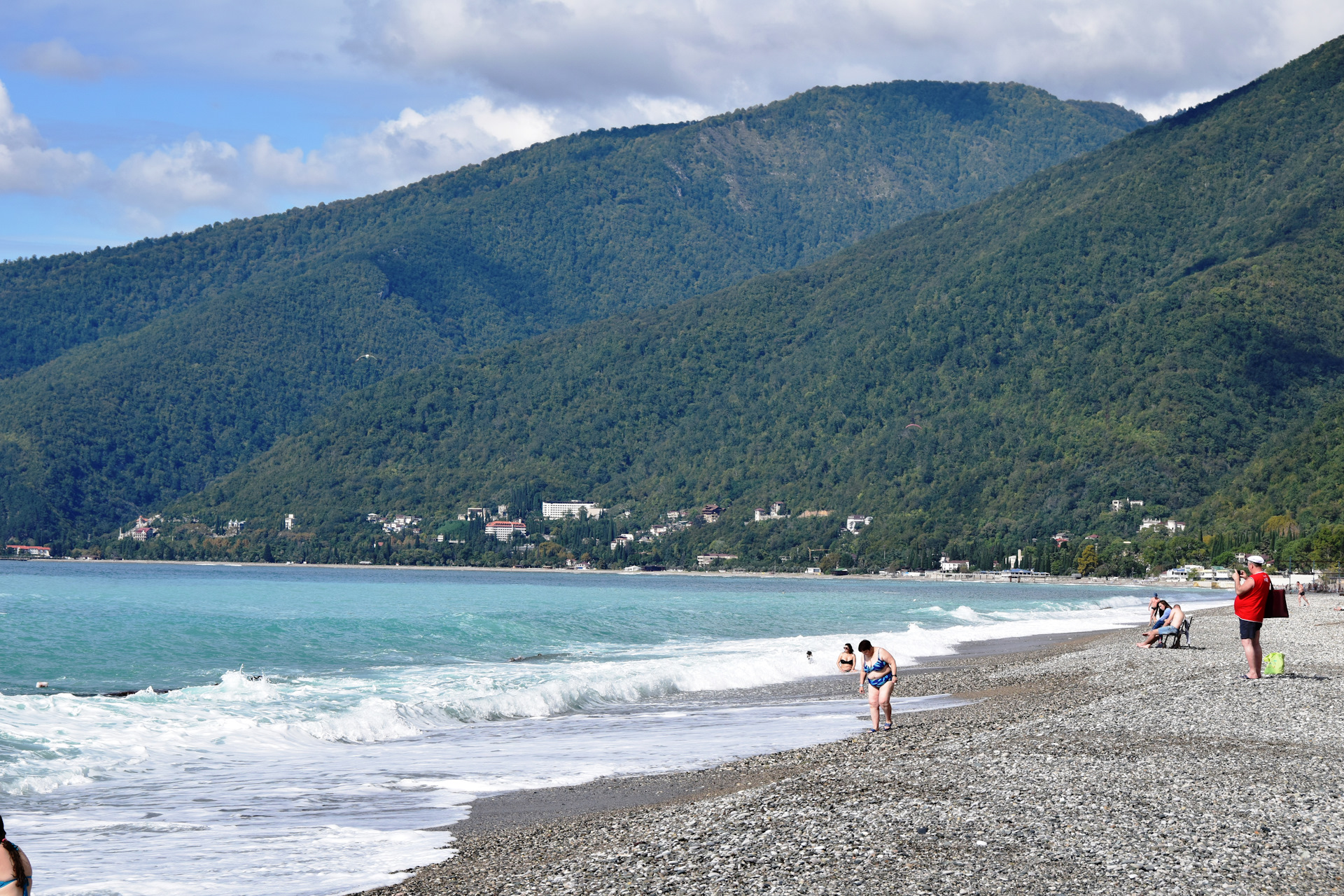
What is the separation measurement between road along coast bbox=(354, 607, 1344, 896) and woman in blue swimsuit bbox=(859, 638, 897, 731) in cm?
36

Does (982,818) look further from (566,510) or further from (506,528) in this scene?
(566,510)

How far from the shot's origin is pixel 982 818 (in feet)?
33.4

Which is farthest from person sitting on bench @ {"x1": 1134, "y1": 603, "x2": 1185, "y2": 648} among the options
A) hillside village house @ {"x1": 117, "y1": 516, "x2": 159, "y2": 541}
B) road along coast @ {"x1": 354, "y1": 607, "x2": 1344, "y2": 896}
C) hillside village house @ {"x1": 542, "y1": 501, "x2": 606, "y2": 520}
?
hillside village house @ {"x1": 117, "y1": 516, "x2": 159, "y2": 541}

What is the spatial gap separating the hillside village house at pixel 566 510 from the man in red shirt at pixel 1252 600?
176723 mm

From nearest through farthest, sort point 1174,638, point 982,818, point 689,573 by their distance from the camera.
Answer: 1. point 982,818
2. point 1174,638
3. point 689,573

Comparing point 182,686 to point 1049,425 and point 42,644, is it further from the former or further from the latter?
point 1049,425

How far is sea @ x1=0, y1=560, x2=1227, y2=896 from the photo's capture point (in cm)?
1120

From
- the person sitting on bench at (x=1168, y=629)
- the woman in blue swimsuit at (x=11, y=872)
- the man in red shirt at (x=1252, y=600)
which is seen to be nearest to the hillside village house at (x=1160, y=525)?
the person sitting on bench at (x=1168, y=629)

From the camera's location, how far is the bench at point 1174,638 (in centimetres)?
2988

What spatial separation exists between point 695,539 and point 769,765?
163 meters

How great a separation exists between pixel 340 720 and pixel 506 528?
554 ft

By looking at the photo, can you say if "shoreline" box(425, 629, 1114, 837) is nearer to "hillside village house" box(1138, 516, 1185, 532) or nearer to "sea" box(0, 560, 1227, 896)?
"sea" box(0, 560, 1227, 896)

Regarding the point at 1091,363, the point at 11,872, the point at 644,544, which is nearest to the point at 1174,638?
the point at 11,872

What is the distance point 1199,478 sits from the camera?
13412 centimetres
